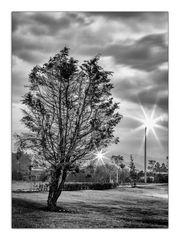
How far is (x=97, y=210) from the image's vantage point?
5355 millimetres

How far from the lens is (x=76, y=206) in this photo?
17.6 feet

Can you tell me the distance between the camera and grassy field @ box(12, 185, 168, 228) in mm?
5273

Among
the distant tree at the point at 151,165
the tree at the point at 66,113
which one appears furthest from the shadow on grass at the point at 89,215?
the distant tree at the point at 151,165

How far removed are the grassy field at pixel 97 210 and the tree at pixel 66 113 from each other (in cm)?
28

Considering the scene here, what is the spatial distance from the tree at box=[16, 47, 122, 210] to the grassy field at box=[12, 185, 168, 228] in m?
0.28

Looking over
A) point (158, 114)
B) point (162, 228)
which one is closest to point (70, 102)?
point (158, 114)

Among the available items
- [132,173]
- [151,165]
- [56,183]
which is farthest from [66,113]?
[151,165]

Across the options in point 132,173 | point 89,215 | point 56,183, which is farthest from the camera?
point 132,173

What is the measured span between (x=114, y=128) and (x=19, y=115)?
4.65ft

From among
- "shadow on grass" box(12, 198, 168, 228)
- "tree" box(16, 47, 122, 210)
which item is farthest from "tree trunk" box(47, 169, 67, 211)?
"shadow on grass" box(12, 198, 168, 228)

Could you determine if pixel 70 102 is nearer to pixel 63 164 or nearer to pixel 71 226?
pixel 63 164

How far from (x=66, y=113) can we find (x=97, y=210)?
1496 mm

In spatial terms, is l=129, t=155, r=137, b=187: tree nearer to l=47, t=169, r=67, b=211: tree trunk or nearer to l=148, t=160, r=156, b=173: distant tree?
l=148, t=160, r=156, b=173: distant tree

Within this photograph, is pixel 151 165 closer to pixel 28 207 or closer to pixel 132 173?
pixel 132 173
